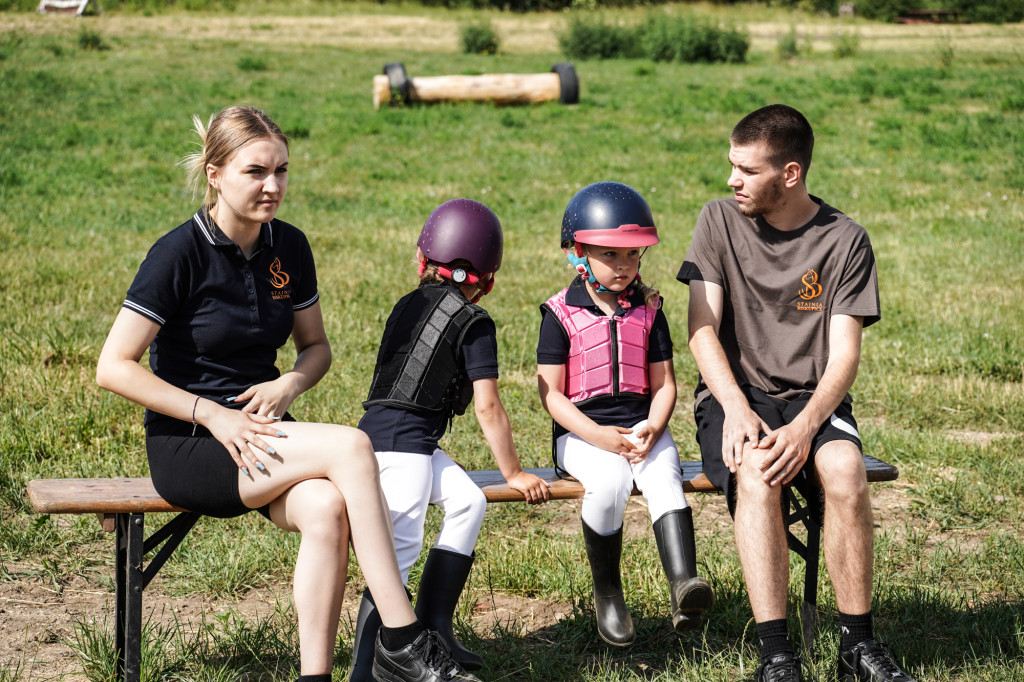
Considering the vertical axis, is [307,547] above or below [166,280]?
below

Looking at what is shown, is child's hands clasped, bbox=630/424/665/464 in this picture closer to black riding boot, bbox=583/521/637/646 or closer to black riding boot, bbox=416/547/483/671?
black riding boot, bbox=583/521/637/646

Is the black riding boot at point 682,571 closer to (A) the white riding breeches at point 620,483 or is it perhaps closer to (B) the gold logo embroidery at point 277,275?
(A) the white riding breeches at point 620,483

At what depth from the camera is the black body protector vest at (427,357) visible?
339 centimetres

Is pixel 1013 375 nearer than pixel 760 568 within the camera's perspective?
No

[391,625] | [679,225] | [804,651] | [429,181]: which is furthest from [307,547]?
[429,181]

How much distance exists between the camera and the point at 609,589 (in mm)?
3549

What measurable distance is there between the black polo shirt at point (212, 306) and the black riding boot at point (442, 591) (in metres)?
0.84

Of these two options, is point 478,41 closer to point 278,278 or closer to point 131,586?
point 278,278

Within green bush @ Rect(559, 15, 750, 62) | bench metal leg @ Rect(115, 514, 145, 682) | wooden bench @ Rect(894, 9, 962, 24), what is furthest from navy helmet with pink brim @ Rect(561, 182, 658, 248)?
wooden bench @ Rect(894, 9, 962, 24)

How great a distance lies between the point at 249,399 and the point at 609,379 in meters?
1.28

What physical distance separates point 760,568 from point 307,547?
1429 millimetres

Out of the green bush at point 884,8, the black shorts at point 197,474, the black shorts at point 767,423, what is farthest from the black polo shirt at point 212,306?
the green bush at point 884,8

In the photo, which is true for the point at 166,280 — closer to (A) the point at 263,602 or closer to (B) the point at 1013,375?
(A) the point at 263,602

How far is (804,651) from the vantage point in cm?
350
